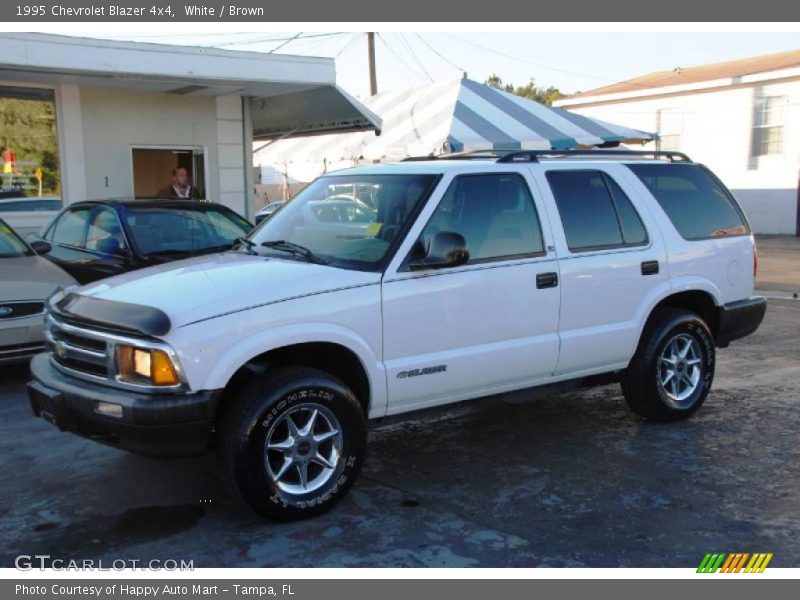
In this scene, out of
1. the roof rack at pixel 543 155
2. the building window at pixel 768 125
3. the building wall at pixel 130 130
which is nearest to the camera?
the roof rack at pixel 543 155

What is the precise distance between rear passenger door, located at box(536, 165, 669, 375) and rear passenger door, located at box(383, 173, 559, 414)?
0.51 ft

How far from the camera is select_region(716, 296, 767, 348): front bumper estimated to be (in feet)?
20.5

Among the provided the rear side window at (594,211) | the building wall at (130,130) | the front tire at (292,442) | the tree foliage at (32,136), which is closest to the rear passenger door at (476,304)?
the rear side window at (594,211)

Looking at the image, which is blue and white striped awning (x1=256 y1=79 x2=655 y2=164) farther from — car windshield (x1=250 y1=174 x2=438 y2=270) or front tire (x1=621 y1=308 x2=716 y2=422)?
car windshield (x1=250 y1=174 x2=438 y2=270)

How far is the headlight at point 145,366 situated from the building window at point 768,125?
25553 mm

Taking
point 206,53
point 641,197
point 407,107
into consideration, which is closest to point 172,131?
point 206,53

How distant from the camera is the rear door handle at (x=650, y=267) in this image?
565 cm

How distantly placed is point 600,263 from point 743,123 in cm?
2372

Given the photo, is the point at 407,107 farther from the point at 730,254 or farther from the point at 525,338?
the point at 525,338

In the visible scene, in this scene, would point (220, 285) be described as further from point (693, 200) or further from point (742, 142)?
point (742, 142)

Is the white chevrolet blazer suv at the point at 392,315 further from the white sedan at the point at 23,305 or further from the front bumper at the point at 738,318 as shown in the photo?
the white sedan at the point at 23,305

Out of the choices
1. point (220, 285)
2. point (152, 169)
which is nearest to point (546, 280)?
point (220, 285)

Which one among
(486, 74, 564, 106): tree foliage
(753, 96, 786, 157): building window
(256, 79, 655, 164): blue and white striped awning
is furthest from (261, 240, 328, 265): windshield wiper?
(486, 74, 564, 106): tree foliage

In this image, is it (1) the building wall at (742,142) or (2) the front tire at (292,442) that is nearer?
(2) the front tire at (292,442)
